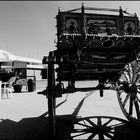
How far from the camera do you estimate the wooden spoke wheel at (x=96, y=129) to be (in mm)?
4487

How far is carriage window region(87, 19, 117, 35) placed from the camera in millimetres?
4493

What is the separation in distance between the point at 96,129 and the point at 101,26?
2.62 m

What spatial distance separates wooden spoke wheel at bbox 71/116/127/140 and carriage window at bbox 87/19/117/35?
7.98ft

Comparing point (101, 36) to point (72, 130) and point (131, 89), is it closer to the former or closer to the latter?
point (131, 89)

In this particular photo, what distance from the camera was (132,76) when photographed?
609 cm

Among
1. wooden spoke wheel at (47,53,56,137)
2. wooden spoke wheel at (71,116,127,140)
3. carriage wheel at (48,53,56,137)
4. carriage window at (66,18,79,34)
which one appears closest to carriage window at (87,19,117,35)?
carriage window at (66,18,79,34)

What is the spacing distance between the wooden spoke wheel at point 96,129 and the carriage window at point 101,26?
7.98 feet

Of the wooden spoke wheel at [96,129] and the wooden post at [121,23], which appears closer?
the wooden spoke wheel at [96,129]

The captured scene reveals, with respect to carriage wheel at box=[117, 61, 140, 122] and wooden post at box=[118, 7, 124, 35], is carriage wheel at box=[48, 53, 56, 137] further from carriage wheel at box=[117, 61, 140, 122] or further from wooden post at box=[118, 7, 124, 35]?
carriage wheel at box=[117, 61, 140, 122]

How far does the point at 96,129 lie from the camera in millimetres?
4934

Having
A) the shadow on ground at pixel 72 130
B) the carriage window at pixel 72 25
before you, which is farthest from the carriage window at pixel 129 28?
the shadow on ground at pixel 72 130

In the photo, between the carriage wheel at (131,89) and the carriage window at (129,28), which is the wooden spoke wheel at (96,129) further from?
the carriage window at (129,28)

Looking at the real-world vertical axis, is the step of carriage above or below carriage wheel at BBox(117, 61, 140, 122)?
above

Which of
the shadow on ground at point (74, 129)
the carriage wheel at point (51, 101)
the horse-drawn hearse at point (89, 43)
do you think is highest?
the horse-drawn hearse at point (89, 43)
